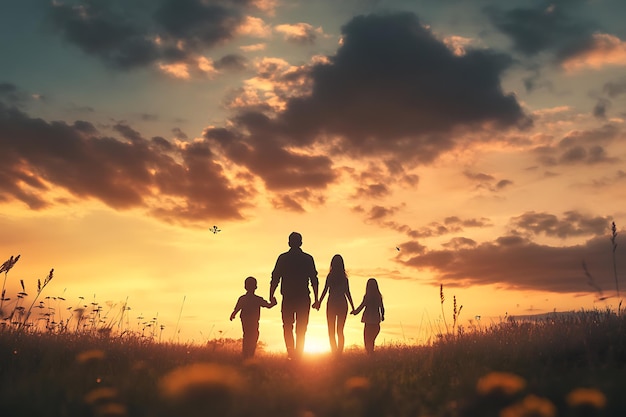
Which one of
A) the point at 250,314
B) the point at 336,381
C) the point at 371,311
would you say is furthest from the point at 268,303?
the point at 336,381

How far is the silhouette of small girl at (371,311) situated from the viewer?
17969mm

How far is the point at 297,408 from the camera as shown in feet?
20.3

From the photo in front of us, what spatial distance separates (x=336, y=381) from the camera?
842 cm

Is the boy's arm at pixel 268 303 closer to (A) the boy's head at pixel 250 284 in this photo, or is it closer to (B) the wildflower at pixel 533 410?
(A) the boy's head at pixel 250 284

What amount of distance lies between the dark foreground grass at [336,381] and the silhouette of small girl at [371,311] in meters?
5.28

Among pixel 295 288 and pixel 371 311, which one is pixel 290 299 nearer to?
pixel 295 288

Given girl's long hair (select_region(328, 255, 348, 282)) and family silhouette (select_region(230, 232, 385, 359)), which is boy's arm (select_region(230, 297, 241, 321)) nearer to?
family silhouette (select_region(230, 232, 385, 359))

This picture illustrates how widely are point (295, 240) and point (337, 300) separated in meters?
2.81

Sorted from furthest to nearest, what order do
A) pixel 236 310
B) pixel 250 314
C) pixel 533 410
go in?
pixel 236 310 < pixel 250 314 < pixel 533 410

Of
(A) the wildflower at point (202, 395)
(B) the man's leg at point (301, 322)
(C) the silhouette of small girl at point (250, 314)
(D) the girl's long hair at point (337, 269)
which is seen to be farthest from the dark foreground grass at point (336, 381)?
(D) the girl's long hair at point (337, 269)

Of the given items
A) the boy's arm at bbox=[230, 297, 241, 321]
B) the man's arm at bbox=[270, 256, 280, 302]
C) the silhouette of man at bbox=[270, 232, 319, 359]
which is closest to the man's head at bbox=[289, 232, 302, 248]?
the silhouette of man at bbox=[270, 232, 319, 359]

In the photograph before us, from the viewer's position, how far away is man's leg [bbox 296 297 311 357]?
15.0 metres

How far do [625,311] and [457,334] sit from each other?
3.36m

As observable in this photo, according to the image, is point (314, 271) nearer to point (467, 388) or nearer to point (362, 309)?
point (362, 309)
